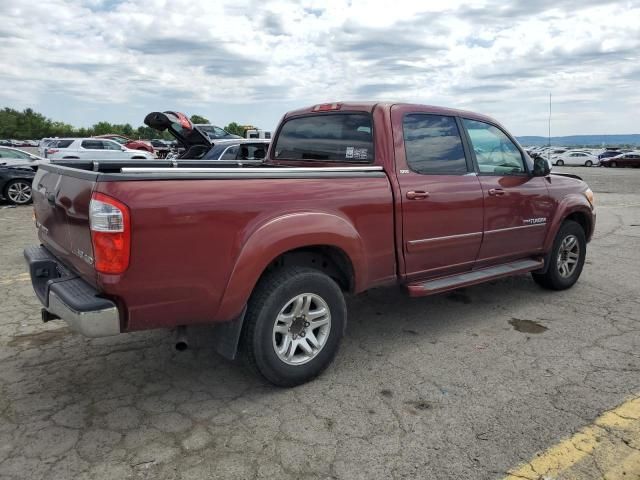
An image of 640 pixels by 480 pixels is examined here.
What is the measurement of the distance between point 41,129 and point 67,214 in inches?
4642

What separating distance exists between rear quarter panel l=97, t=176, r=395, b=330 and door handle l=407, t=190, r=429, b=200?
0.67 meters

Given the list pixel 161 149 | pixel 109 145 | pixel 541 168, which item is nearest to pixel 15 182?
pixel 109 145

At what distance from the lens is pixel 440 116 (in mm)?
4371

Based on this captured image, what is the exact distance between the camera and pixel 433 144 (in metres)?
4.23

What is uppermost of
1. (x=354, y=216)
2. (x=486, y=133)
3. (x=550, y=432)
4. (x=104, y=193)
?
(x=486, y=133)

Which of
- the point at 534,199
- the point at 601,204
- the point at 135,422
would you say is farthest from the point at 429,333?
the point at 601,204

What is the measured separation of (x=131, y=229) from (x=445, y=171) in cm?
257

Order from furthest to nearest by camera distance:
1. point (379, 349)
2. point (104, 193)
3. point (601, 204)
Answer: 1. point (601, 204)
2. point (379, 349)
3. point (104, 193)

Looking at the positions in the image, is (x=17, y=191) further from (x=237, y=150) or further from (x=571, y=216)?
(x=571, y=216)

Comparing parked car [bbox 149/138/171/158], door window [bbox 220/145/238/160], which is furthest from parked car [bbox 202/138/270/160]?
parked car [bbox 149/138/171/158]

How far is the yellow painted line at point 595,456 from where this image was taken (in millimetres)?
2527

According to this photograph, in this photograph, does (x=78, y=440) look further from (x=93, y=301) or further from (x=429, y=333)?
(x=429, y=333)

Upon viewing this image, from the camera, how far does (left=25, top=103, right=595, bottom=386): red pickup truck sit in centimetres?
272

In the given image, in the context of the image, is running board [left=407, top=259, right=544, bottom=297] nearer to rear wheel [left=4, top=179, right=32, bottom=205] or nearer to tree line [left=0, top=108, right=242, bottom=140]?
rear wheel [left=4, top=179, right=32, bottom=205]
